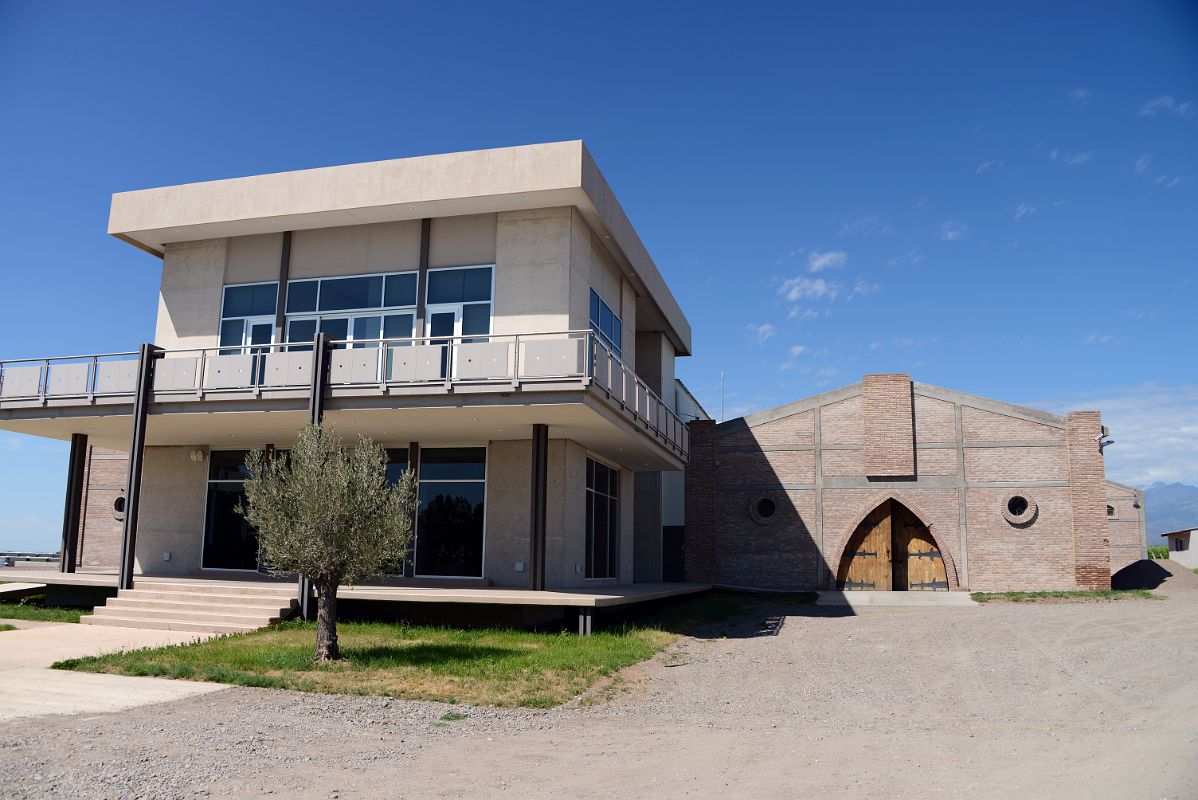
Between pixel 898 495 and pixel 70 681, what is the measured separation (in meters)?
23.0

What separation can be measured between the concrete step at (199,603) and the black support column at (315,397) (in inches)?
10.9

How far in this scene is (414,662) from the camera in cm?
1298

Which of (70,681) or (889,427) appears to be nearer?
(70,681)

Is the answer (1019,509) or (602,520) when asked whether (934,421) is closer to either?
(1019,509)

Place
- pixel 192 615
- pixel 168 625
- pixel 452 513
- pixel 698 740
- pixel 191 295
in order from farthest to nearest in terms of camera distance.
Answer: pixel 191 295 < pixel 452 513 < pixel 192 615 < pixel 168 625 < pixel 698 740

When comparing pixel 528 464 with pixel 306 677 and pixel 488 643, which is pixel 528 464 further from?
pixel 306 677

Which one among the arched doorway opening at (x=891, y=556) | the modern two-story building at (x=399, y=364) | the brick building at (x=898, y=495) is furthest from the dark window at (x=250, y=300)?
the arched doorway opening at (x=891, y=556)

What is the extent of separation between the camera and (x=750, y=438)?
1160 inches

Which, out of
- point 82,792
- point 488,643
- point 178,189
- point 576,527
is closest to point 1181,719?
point 488,643

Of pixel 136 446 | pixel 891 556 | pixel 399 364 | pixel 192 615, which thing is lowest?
pixel 192 615

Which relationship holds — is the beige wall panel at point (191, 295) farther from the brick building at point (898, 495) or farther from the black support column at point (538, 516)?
the brick building at point (898, 495)

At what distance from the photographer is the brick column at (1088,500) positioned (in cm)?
2631

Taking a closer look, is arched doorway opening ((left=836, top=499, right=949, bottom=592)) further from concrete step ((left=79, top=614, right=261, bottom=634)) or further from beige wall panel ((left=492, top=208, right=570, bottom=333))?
concrete step ((left=79, top=614, right=261, bottom=634))

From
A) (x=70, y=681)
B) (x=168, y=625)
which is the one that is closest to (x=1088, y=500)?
(x=168, y=625)
